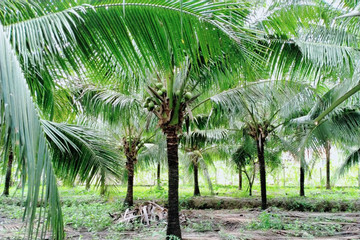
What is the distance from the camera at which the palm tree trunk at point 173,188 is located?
196 inches

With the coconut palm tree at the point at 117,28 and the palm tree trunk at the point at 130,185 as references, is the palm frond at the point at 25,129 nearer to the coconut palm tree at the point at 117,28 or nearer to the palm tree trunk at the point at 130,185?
the coconut palm tree at the point at 117,28

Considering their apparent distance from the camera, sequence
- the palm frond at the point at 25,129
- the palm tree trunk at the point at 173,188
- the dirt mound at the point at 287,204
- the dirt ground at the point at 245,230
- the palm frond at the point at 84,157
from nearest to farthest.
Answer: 1. the palm frond at the point at 25,129
2. the palm frond at the point at 84,157
3. the palm tree trunk at the point at 173,188
4. the dirt ground at the point at 245,230
5. the dirt mound at the point at 287,204

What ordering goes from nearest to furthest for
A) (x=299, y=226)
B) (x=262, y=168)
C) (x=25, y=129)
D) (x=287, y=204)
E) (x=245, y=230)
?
(x=25, y=129), (x=245, y=230), (x=299, y=226), (x=262, y=168), (x=287, y=204)

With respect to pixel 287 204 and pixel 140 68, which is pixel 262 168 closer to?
pixel 287 204

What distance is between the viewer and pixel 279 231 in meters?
6.10

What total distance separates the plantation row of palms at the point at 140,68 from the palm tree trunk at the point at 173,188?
0.02 meters

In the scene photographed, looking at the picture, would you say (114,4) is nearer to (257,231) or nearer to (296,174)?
(257,231)

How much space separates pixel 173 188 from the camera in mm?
5051

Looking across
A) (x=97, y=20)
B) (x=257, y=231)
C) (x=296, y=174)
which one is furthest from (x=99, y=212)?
(x=296, y=174)

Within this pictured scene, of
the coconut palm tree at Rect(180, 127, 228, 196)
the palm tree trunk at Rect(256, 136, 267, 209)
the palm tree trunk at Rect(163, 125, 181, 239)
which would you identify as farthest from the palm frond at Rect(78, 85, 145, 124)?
the coconut palm tree at Rect(180, 127, 228, 196)

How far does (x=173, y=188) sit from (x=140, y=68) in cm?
273

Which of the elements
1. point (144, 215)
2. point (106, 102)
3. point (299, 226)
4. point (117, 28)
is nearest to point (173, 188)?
point (106, 102)

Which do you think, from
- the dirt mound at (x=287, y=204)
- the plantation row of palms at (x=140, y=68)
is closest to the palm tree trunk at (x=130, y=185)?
the plantation row of palms at (x=140, y=68)

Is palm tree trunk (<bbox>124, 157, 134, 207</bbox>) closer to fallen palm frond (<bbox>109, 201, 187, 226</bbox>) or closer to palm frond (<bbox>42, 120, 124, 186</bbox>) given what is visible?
fallen palm frond (<bbox>109, 201, 187, 226</bbox>)
